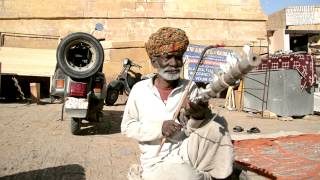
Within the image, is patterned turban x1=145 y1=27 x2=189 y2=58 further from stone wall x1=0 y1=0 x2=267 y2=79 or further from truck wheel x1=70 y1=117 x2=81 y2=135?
stone wall x1=0 y1=0 x2=267 y2=79

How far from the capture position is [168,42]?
3.34 metres

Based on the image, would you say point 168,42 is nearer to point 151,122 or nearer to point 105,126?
point 151,122

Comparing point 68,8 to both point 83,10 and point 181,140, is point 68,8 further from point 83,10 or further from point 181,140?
point 181,140

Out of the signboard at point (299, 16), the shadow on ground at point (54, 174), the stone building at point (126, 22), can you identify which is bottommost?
the shadow on ground at point (54, 174)

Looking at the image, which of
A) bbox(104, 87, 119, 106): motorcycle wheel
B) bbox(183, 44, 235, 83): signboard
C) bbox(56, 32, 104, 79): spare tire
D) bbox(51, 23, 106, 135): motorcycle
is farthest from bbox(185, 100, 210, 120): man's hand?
bbox(183, 44, 235, 83): signboard

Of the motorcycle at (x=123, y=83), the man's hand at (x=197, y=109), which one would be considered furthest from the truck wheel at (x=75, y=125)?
the man's hand at (x=197, y=109)

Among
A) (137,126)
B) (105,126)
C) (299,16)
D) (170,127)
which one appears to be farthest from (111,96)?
(299,16)

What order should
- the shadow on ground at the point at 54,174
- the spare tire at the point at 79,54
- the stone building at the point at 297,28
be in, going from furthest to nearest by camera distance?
the stone building at the point at 297,28, the spare tire at the point at 79,54, the shadow on ground at the point at 54,174

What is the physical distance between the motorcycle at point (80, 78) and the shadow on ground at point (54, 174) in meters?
2.47

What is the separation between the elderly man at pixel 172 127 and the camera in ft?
10.2

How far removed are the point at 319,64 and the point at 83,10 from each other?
392 inches

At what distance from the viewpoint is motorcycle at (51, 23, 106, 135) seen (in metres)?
8.38

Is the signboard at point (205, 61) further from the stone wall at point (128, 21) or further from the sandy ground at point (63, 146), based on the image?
the sandy ground at point (63, 146)

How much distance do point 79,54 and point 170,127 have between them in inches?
253
